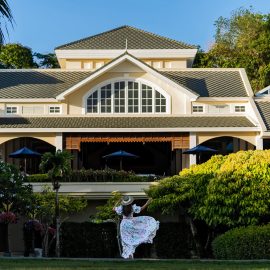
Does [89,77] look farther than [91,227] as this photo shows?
Yes

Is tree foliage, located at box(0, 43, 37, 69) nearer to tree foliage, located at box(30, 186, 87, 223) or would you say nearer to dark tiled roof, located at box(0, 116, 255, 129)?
dark tiled roof, located at box(0, 116, 255, 129)

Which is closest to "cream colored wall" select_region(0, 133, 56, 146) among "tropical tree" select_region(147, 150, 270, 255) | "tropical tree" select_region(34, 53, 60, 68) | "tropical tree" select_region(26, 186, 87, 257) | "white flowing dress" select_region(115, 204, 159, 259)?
"tropical tree" select_region(26, 186, 87, 257)

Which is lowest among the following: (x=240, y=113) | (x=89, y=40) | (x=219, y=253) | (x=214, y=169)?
(x=219, y=253)

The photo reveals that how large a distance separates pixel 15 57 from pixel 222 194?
37.0 meters

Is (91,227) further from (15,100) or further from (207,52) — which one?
(207,52)

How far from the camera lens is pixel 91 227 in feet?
78.6

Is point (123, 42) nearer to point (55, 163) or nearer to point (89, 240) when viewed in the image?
point (89, 240)

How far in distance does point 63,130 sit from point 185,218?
9.02 m

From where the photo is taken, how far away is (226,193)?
22219 millimetres

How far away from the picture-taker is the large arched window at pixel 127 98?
3334 cm

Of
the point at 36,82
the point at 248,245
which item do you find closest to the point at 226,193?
the point at 248,245

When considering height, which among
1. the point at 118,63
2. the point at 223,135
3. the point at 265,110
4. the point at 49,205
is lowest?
the point at 49,205

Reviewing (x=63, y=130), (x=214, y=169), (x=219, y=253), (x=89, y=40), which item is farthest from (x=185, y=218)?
(x=89, y=40)

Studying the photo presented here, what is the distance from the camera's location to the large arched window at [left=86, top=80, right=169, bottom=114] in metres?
33.3
